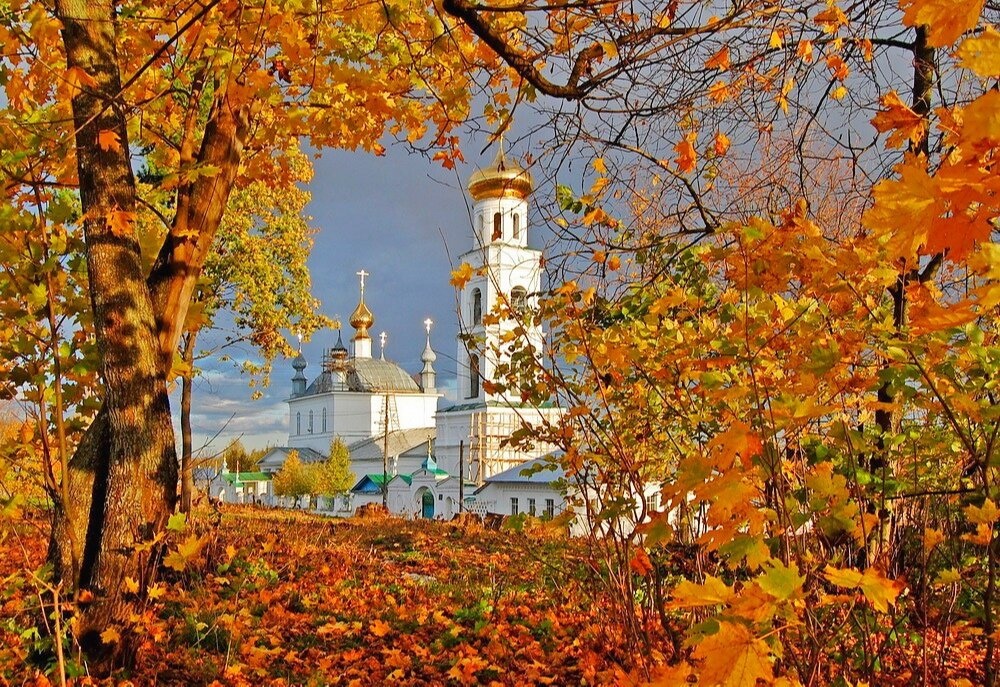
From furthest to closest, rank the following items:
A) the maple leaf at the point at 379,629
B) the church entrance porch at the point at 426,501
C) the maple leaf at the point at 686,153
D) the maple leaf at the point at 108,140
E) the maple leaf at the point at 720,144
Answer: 1. the church entrance porch at the point at 426,501
2. the maple leaf at the point at 379,629
3. the maple leaf at the point at 720,144
4. the maple leaf at the point at 686,153
5. the maple leaf at the point at 108,140

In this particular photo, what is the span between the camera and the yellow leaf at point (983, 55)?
1.07 m

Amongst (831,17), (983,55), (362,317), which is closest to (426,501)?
(362,317)

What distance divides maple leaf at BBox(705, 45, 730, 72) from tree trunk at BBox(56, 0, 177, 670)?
289 cm

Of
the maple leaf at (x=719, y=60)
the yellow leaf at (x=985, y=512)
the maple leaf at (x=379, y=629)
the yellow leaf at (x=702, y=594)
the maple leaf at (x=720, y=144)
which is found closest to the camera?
the yellow leaf at (x=702, y=594)

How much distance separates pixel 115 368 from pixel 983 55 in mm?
3984

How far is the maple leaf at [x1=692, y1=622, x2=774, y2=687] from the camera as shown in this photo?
5.02 ft

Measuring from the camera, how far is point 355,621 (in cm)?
532

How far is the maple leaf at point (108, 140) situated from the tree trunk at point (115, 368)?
0.18 ft

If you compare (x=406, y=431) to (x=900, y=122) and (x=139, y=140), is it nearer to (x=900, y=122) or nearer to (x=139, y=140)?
(x=139, y=140)

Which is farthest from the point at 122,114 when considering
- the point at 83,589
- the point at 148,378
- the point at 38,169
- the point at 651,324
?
the point at 651,324

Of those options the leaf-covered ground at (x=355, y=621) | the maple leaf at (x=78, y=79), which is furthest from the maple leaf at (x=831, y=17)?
the maple leaf at (x=78, y=79)

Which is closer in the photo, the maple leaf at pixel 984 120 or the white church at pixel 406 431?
the maple leaf at pixel 984 120

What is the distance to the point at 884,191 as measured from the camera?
3.67ft

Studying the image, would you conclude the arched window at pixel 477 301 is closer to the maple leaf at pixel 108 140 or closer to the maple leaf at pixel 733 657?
the maple leaf at pixel 108 140
